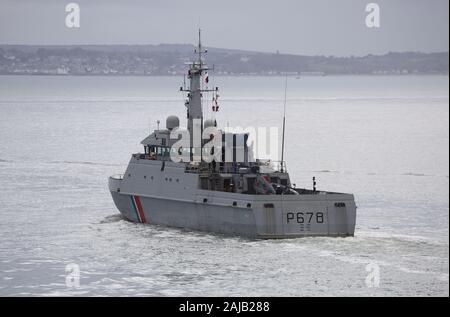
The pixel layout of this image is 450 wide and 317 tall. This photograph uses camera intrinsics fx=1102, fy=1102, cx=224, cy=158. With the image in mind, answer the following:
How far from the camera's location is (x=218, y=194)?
49.3m

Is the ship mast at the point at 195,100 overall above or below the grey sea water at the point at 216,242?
above

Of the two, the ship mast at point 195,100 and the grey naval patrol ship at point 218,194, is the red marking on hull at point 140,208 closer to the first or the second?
the grey naval patrol ship at point 218,194

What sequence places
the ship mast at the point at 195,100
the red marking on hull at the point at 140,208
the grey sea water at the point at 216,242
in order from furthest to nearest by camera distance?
the ship mast at the point at 195,100, the red marking on hull at the point at 140,208, the grey sea water at the point at 216,242

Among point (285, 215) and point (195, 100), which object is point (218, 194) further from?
point (195, 100)

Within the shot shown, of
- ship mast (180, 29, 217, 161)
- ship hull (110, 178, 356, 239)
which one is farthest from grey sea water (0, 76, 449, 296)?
ship mast (180, 29, 217, 161)

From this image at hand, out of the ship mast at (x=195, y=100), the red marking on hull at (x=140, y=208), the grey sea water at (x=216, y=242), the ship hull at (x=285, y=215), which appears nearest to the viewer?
the grey sea water at (x=216, y=242)

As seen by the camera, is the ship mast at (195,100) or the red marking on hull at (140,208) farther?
the ship mast at (195,100)

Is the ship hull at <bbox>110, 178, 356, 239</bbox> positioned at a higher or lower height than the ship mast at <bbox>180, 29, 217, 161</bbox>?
lower

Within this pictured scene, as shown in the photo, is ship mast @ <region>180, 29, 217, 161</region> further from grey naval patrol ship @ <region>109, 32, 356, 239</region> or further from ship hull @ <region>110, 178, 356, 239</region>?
ship hull @ <region>110, 178, 356, 239</region>

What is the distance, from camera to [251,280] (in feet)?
136

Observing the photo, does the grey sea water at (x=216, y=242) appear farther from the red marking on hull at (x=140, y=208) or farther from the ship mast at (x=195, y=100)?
the ship mast at (x=195, y=100)

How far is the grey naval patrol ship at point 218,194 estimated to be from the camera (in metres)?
47.5

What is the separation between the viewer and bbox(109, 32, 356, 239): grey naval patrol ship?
47.5m

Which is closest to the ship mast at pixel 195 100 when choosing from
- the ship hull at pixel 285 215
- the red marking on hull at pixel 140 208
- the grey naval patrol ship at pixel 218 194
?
the grey naval patrol ship at pixel 218 194
